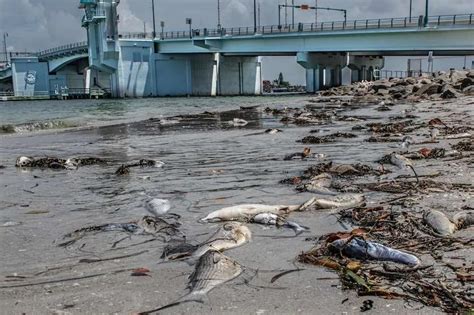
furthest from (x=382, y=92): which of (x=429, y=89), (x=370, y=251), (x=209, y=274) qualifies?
(x=209, y=274)

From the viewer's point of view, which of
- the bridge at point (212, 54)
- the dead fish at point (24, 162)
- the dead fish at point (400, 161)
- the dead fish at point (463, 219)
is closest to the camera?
the dead fish at point (463, 219)

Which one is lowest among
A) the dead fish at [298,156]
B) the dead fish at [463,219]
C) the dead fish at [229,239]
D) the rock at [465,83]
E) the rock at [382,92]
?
the dead fish at [298,156]

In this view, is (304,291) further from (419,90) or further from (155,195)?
(419,90)

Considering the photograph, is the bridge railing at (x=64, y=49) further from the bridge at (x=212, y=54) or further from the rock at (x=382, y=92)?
the rock at (x=382, y=92)

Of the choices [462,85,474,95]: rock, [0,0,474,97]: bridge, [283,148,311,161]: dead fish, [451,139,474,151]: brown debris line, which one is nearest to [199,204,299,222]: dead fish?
[283,148,311,161]: dead fish

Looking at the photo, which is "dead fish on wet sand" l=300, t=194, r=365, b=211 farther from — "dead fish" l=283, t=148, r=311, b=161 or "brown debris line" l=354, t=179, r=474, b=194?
"dead fish" l=283, t=148, r=311, b=161

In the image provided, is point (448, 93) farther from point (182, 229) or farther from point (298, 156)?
point (182, 229)

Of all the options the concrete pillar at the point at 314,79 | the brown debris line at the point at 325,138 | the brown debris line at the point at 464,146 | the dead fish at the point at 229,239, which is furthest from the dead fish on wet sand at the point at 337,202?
the concrete pillar at the point at 314,79

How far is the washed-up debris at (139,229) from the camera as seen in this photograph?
6.91m

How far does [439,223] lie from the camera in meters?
6.33

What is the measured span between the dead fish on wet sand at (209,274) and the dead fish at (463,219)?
297 cm

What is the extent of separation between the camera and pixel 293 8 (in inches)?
4245

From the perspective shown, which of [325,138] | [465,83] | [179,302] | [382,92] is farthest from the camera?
[382,92]

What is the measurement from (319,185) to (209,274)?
4.59 m
